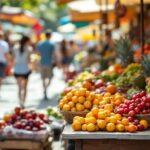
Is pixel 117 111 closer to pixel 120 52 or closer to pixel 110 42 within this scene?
pixel 120 52

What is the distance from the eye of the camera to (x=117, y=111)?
257 inches

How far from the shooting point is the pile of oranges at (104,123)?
6.14m

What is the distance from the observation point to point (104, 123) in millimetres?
6219

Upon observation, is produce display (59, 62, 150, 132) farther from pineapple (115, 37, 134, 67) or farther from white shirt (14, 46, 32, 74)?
white shirt (14, 46, 32, 74)

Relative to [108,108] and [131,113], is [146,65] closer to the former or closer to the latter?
[108,108]

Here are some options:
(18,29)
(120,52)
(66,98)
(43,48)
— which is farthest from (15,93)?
(18,29)

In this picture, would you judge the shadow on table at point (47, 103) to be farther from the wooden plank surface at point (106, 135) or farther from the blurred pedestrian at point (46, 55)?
the wooden plank surface at point (106, 135)

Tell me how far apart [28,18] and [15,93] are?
11.7 meters

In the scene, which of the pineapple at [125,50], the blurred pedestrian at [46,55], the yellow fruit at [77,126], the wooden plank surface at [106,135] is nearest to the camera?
the wooden plank surface at [106,135]

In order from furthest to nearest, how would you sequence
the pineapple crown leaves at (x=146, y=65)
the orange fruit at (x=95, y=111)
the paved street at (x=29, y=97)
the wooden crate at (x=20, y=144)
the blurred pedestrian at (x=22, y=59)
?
the paved street at (x=29, y=97) < the blurred pedestrian at (x=22, y=59) < the pineapple crown leaves at (x=146, y=65) < the wooden crate at (x=20, y=144) < the orange fruit at (x=95, y=111)

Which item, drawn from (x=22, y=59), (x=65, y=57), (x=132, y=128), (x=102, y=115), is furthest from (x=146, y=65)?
(x=65, y=57)

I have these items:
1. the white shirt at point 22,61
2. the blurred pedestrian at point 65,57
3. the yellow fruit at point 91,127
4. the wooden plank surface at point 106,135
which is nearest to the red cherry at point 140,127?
the wooden plank surface at point 106,135

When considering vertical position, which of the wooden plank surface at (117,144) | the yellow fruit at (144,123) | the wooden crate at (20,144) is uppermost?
the yellow fruit at (144,123)

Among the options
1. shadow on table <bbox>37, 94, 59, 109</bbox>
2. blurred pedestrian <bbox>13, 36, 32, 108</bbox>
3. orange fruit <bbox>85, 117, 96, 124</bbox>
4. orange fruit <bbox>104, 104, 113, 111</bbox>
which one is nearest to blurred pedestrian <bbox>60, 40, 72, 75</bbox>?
shadow on table <bbox>37, 94, 59, 109</bbox>
